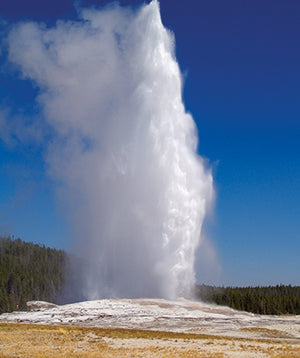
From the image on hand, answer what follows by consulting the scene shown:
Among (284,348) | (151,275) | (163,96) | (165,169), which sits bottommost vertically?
(284,348)

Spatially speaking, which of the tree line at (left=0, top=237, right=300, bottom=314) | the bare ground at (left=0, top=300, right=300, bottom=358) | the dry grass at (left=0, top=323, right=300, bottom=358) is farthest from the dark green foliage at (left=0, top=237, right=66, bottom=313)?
the dry grass at (left=0, top=323, right=300, bottom=358)

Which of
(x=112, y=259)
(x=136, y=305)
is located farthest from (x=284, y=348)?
(x=112, y=259)

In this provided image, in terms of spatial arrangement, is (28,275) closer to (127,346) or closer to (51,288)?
(51,288)

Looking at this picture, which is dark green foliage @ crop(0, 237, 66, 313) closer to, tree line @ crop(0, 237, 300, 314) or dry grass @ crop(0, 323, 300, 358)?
tree line @ crop(0, 237, 300, 314)

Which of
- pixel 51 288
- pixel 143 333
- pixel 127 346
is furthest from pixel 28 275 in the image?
pixel 127 346

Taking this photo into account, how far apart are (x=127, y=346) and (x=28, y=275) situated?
83.6 meters

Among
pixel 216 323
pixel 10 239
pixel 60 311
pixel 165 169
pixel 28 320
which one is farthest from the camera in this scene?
pixel 10 239

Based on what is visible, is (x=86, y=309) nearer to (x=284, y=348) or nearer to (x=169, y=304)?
(x=169, y=304)

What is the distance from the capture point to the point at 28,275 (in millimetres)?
101438

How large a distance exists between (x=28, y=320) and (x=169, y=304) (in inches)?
612

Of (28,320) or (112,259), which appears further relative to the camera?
(112,259)

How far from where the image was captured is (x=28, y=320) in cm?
4300

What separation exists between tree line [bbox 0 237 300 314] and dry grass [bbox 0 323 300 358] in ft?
123

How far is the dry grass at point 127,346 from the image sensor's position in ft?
67.3
